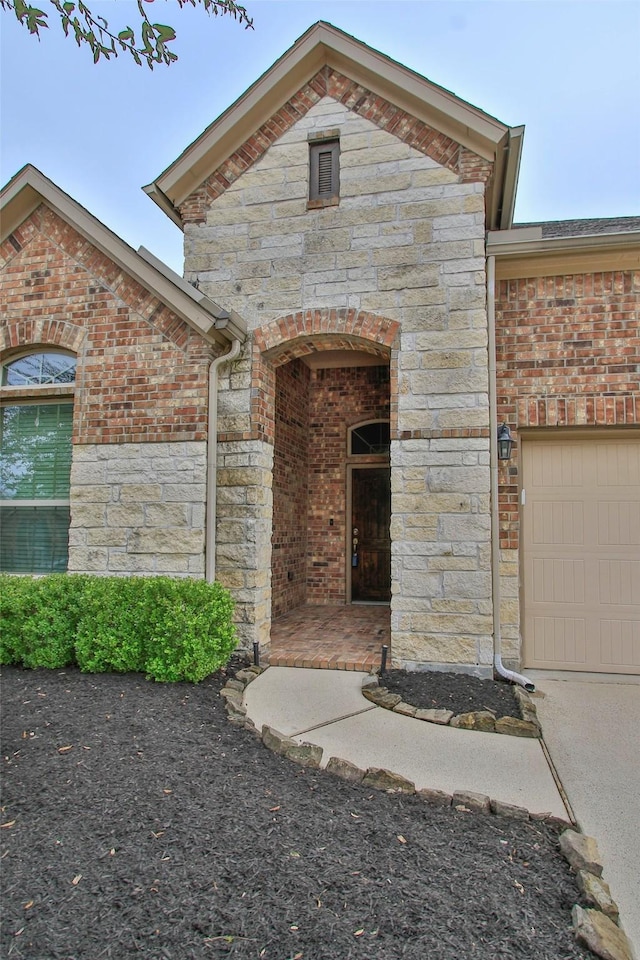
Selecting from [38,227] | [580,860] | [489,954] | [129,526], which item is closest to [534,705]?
[580,860]

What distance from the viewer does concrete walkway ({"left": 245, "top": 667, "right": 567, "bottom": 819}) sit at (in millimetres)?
3174

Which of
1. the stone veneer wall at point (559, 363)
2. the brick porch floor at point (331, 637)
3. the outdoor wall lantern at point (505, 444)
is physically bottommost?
the brick porch floor at point (331, 637)

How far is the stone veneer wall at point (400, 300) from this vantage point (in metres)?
5.20

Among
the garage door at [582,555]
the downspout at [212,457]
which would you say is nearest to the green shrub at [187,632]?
the downspout at [212,457]

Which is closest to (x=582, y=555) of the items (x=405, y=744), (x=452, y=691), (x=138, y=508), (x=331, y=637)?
(x=452, y=691)

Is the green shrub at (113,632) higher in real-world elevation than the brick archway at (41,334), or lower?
lower

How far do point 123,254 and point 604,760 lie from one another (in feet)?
20.3

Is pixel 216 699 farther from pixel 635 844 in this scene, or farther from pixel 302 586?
pixel 302 586

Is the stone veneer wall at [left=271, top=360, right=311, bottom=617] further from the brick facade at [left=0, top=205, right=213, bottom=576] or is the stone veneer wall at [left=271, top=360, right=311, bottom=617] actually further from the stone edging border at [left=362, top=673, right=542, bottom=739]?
the stone edging border at [left=362, top=673, right=542, bottom=739]

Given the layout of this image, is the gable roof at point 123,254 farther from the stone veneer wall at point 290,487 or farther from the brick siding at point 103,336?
the stone veneer wall at point 290,487

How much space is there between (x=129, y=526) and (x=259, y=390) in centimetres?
199

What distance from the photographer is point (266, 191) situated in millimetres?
5969

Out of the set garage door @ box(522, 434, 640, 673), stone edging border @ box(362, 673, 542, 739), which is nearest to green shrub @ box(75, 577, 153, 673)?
stone edging border @ box(362, 673, 542, 739)

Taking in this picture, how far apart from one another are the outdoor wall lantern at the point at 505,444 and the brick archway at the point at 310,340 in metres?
1.07
